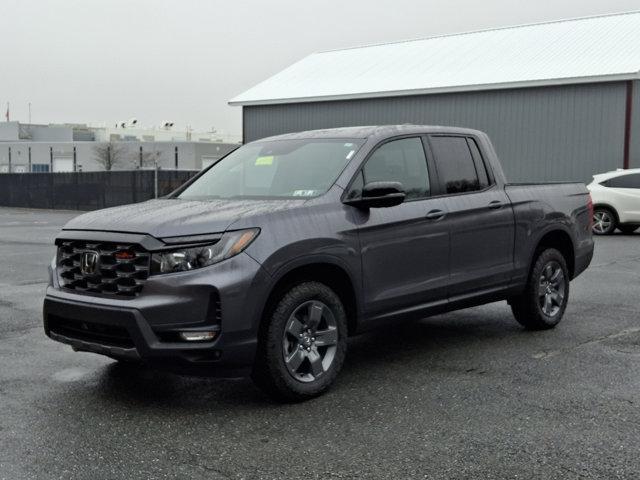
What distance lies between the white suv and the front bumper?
15.9 meters

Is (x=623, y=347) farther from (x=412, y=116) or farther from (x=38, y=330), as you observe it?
(x=412, y=116)

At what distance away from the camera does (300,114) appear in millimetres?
35656

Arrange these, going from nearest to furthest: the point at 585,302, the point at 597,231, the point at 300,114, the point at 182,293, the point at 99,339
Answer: the point at 182,293 → the point at 99,339 → the point at 585,302 → the point at 597,231 → the point at 300,114

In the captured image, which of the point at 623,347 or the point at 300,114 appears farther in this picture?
the point at 300,114

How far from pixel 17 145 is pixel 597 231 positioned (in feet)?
264

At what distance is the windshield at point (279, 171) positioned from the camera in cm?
582

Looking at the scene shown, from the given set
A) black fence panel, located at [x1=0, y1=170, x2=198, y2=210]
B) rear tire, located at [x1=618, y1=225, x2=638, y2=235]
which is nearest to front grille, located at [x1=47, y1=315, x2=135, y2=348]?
rear tire, located at [x1=618, y1=225, x2=638, y2=235]

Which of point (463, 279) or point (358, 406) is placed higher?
point (463, 279)

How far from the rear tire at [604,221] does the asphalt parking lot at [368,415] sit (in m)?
12.6

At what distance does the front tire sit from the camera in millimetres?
4988

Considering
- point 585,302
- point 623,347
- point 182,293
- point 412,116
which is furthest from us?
point 412,116

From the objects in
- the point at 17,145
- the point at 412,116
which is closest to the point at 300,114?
the point at 412,116

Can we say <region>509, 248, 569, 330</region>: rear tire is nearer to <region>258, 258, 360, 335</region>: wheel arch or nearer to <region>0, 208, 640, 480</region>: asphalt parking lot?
<region>0, 208, 640, 480</region>: asphalt parking lot

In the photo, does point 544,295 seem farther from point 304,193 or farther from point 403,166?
point 304,193
